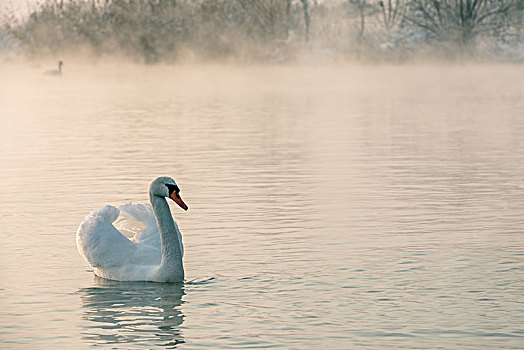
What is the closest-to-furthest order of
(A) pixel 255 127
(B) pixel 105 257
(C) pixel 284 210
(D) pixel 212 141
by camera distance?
(B) pixel 105 257 < (C) pixel 284 210 < (D) pixel 212 141 < (A) pixel 255 127

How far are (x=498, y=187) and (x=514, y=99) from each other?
772 inches

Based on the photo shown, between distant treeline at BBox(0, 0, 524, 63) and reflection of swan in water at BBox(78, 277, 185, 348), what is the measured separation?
4941 centimetres

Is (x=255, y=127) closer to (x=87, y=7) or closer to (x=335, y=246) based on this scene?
(x=335, y=246)

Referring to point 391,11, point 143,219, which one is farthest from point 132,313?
point 391,11

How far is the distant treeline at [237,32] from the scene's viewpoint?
58688mm

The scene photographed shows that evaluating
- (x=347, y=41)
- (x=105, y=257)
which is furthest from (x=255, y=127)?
(x=347, y=41)

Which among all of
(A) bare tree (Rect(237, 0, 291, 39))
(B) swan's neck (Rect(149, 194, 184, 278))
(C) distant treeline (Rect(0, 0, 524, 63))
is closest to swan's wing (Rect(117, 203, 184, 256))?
(B) swan's neck (Rect(149, 194, 184, 278))

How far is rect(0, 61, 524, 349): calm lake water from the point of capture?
7730mm

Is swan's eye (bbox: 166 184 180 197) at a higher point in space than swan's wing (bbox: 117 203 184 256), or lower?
higher

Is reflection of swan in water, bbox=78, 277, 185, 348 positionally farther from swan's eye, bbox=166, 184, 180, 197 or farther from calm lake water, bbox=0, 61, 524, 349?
swan's eye, bbox=166, 184, 180, 197

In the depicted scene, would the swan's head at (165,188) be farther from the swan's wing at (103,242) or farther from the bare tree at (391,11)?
the bare tree at (391,11)

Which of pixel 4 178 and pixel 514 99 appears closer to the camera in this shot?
pixel 4 178

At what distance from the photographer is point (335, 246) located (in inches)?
416

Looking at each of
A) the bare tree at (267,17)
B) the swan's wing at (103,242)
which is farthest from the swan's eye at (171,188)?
the bare tree at (267,17)
